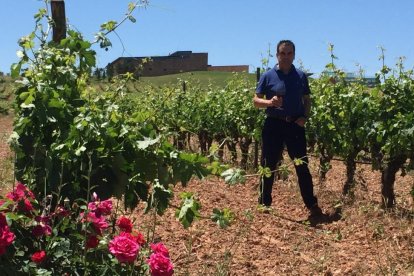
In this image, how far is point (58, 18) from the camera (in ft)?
13.3

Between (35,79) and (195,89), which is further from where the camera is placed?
(195,89)

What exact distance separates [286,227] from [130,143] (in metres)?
2.65

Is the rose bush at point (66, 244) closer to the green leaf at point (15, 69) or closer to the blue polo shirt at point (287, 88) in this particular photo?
the green leaf at point (15, 69)

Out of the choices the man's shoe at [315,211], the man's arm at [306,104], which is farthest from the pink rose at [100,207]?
the man's shoe at [315,211]

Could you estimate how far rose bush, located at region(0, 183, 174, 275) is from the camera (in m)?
2.40

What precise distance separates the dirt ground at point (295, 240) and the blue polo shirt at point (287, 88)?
0.99m

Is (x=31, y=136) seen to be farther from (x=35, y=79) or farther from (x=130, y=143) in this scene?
(x=130, y=143)

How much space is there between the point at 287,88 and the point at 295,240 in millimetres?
1358

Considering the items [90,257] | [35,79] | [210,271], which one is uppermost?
[35,79]

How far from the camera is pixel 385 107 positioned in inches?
215

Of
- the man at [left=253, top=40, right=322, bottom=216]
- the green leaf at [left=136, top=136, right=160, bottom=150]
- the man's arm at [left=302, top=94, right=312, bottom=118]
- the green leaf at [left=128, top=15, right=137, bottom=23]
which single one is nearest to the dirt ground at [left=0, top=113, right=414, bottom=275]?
the man at [left=253, top=40, right=322, bottom=216]

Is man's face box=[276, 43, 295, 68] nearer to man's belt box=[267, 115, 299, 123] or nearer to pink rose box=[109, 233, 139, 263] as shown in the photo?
man's belt box=[267, 115, 299, 123]

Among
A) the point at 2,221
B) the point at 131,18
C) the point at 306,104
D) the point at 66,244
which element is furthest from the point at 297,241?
the point at 2,221

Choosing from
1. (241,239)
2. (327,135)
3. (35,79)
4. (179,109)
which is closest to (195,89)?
(179,109)
